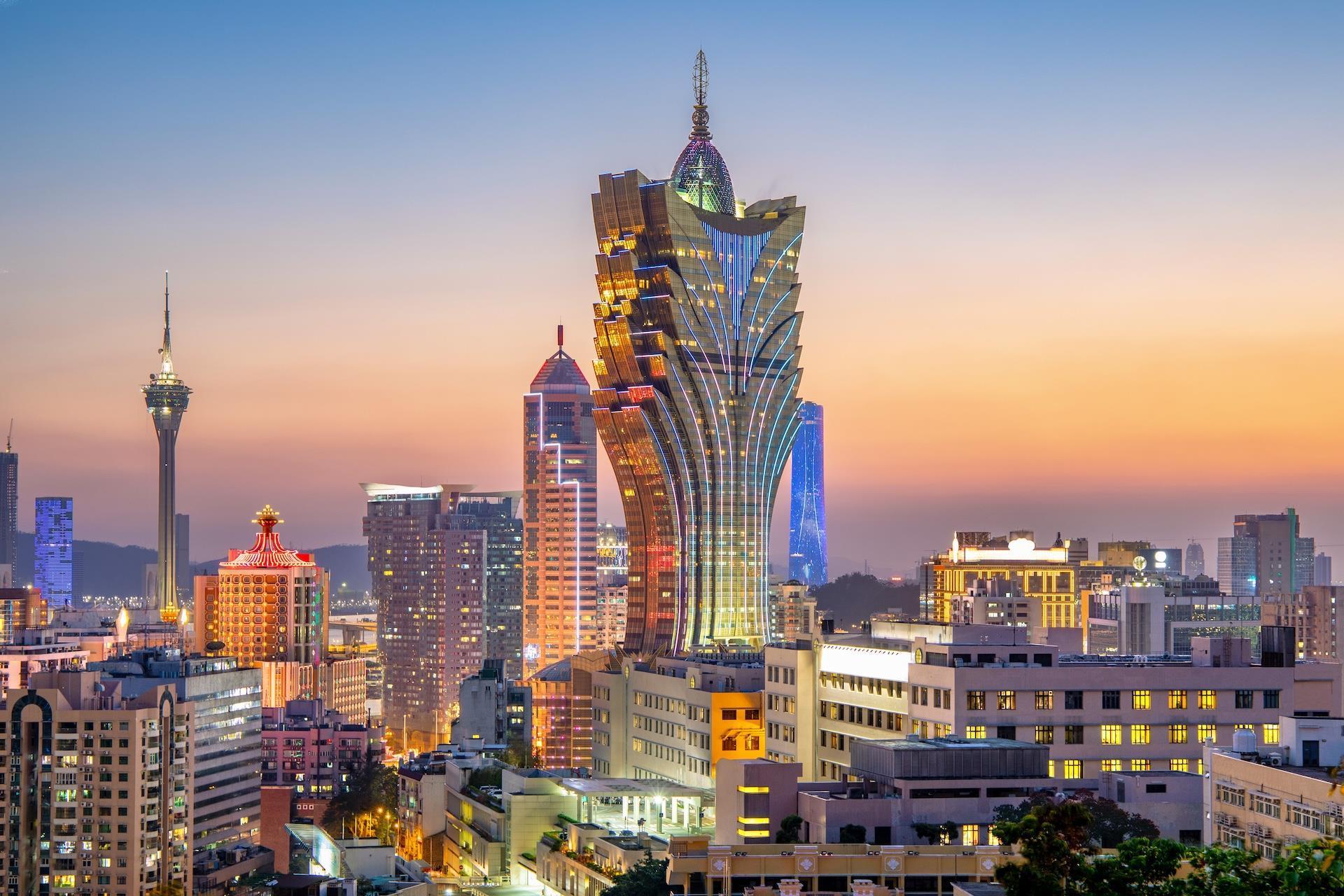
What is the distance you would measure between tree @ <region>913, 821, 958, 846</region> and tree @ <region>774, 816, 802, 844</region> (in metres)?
5.15

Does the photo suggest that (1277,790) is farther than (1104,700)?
No

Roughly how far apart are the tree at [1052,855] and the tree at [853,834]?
2275 cm

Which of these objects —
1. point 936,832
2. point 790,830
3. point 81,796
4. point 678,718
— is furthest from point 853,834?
point 81,796

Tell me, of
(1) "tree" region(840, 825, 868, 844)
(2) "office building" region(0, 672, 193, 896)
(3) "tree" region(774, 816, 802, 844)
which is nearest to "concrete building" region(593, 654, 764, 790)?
(2) "office building" region(0, 672, 193, 896)

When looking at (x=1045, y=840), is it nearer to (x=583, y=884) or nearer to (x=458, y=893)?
(x=583, y=884)

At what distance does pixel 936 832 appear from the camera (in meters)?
87.6

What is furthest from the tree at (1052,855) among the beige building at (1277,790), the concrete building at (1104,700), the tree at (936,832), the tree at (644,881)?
the concrete building at (1104,700)

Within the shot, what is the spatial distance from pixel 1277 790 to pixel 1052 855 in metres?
23.1

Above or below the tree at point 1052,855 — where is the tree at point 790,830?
below

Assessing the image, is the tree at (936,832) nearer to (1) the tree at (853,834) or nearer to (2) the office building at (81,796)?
(1) the tree at (853,834)

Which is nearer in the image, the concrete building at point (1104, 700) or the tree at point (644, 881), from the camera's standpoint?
the tree at point (644, 881)

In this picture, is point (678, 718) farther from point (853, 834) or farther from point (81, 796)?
point (853, 834)

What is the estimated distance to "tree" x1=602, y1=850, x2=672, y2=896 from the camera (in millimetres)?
92188

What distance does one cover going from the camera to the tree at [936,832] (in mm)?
87125
